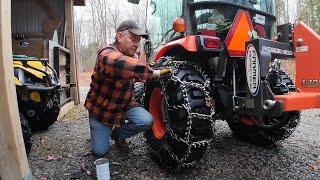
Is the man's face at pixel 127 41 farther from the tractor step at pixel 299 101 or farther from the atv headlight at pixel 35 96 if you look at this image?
the atv headlight at pixel 35 96

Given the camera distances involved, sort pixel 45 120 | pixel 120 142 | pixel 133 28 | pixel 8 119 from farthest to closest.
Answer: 1. pixel 45 120
2. pixel 120 142
3. pixel 133 28
4. pixel 8 119

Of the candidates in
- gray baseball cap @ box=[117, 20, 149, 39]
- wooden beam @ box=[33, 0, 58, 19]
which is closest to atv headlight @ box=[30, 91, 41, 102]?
gray baseball cap @ box=[117, 20, 149, 39]

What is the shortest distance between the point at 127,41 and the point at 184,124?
0.91 m

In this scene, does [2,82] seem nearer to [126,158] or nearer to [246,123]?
[126,158]

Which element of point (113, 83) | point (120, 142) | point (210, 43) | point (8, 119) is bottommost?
point (120, 142)

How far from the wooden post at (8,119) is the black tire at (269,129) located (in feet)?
6.64

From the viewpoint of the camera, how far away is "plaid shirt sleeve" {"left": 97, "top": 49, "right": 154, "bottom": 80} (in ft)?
8.46

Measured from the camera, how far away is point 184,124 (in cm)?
279

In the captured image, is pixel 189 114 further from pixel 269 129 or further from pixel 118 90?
pixel 269 129

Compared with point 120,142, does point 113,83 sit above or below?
above

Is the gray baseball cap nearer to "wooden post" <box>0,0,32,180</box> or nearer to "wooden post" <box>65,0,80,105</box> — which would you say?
"wooden post" <box>0,0,32,180</box>

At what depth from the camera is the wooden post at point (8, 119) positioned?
Answer: 2088 millimetres

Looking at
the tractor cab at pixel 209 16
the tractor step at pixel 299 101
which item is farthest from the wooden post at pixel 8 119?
the tractor step at pixel 299 101

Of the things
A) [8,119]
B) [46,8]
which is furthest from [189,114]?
[46,8]
